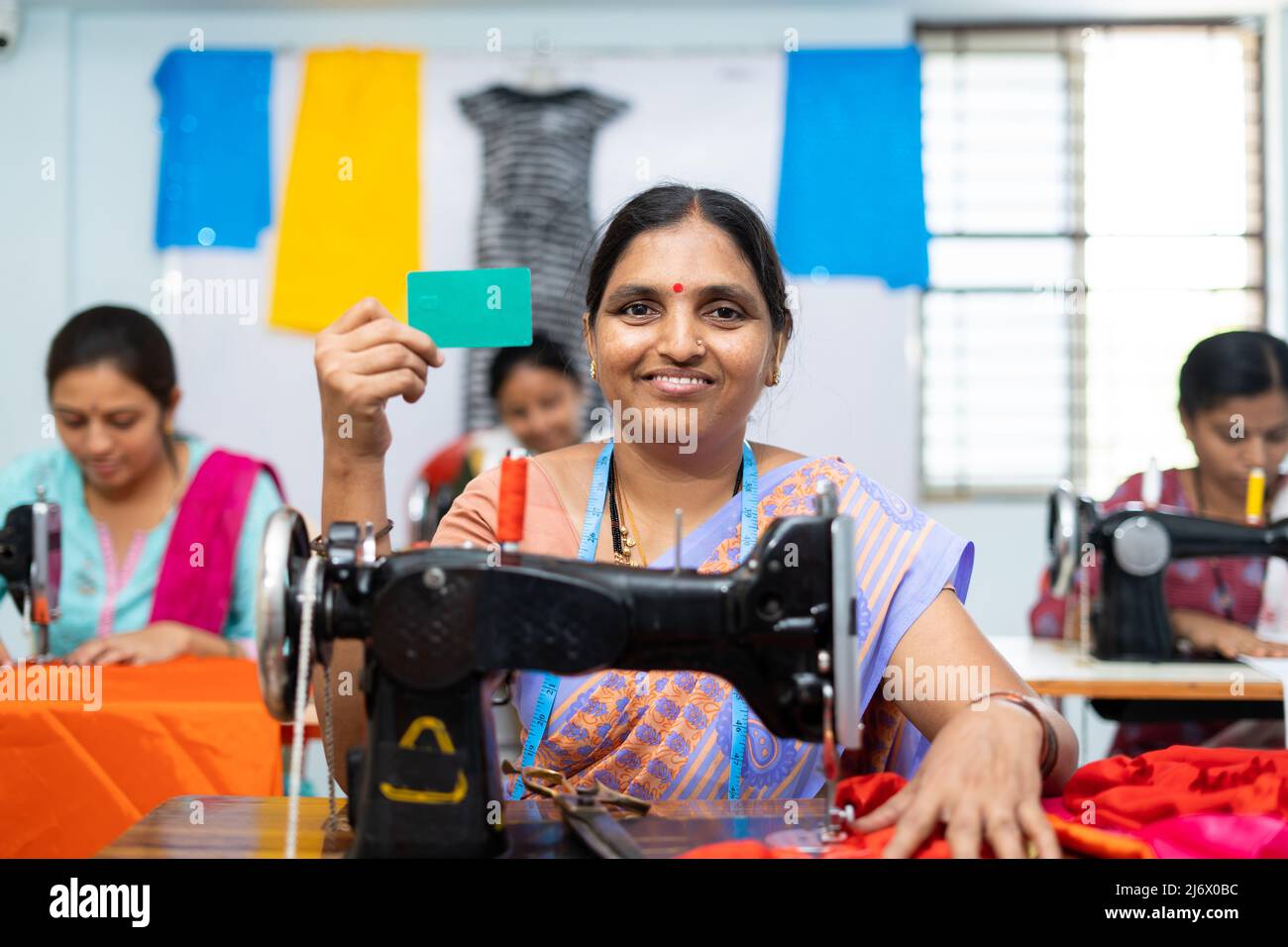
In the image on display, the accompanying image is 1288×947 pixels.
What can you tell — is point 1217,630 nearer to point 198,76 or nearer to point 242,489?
point 242,489

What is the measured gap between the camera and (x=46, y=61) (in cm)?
553

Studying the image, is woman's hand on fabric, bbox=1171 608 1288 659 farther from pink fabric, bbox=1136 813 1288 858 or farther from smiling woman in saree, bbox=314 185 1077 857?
pink fabric, bbox=1136 813 1288 858

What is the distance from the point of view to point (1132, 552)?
116 inches

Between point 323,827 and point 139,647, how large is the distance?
163 cm

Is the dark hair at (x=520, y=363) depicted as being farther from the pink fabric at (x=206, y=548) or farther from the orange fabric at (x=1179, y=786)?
the orange fabric at (x=1179, y=786)

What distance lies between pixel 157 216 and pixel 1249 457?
4701mm

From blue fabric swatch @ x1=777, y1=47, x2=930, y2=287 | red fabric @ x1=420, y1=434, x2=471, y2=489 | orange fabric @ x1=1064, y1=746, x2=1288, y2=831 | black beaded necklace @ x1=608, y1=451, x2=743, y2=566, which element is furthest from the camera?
blue fabric swatch @ x1=777, y1=47, x2=930, y2=287

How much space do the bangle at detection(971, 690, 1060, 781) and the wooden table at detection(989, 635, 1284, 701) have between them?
1.43 meters

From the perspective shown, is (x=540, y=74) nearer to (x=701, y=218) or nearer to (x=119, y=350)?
(x=119, y=350)

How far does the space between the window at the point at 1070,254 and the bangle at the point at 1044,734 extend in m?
4.53

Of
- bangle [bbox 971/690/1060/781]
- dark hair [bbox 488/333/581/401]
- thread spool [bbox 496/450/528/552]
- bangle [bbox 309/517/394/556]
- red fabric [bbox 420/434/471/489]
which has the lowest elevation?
bangle [bbox 971/690/1060/781]

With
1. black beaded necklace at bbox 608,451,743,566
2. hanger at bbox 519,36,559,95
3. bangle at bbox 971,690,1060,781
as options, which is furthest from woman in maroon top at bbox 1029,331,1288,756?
hanger at bbox 519,36,559,95

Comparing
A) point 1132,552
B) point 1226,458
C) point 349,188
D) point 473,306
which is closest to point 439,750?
point 473,306

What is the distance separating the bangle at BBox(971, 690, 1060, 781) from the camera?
4.32ft
